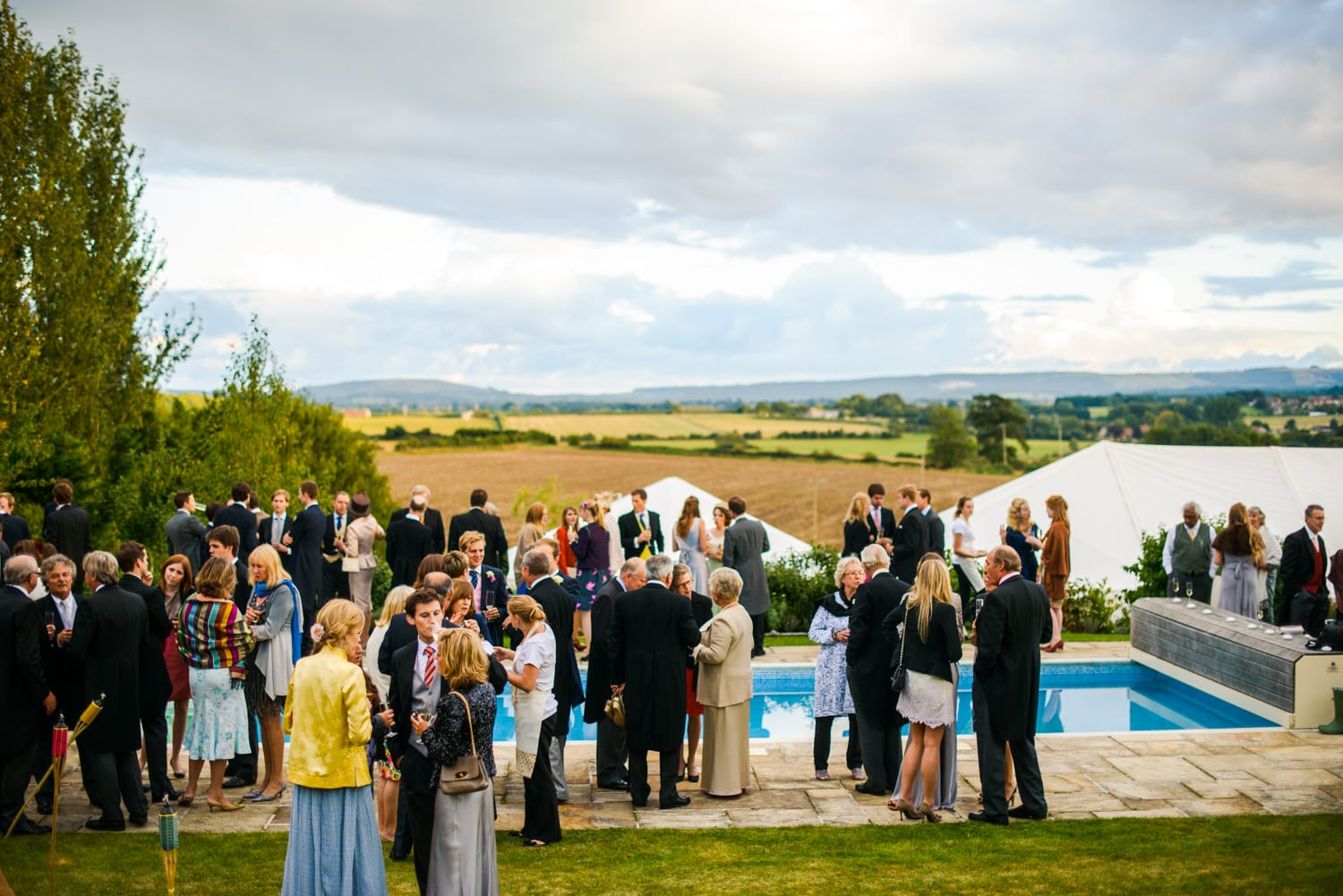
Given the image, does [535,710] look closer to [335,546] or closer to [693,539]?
[693,539]

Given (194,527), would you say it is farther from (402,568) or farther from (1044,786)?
(1044,786)

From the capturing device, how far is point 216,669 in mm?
6441

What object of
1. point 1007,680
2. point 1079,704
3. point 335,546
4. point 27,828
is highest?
point 335,546

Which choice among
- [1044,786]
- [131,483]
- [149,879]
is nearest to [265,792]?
[149,879]

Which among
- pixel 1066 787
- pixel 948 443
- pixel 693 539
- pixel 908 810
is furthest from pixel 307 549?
pixel 948 443

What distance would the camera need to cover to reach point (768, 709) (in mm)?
10773

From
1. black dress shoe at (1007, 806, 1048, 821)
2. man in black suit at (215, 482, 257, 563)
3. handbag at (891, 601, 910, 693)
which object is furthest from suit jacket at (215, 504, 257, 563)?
black dress shoe at (1007, 806, 1048, 821)

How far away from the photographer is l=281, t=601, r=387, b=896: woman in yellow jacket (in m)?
4.73

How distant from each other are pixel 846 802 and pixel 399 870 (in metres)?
2.86

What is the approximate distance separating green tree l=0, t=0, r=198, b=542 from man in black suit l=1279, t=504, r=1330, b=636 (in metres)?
14.2

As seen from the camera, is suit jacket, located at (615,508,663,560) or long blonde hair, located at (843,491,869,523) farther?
suit jacket, located at (615,508,663,560)

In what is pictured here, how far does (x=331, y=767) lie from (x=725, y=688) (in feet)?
9.28

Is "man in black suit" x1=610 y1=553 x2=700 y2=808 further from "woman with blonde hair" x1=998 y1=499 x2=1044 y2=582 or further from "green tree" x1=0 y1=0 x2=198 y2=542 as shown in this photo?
"green tree" x1=0 y1=0 x2=198 y2=542

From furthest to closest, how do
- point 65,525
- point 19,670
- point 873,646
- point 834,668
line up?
1. point 65,525
2. point 834,668
3. point 873,646
4. point 19,670
